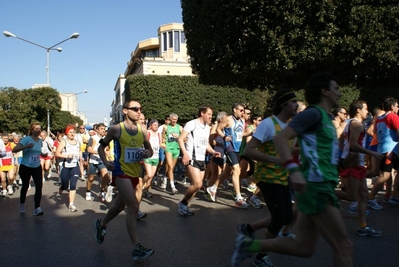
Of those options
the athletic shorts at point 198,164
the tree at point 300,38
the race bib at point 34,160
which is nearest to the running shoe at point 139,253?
the athletic shorts at point 198,164

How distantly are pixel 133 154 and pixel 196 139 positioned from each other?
8.29 feet

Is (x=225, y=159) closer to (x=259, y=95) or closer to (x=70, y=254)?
(x=70, y=254)

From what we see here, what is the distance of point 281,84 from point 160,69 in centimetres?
4006

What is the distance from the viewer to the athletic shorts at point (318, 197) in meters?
3.05

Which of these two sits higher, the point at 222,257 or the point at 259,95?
the point at 259,95

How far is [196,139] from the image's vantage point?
773cm

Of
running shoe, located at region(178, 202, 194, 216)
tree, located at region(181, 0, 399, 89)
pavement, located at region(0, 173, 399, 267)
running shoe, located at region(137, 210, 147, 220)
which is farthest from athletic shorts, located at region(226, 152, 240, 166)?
tree, located at region(181, 0, 399, 89)

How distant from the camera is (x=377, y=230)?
5957 mm

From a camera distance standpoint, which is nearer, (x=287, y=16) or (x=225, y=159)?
(x=225, y=159)

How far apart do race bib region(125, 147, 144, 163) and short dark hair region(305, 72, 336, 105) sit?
267 cm

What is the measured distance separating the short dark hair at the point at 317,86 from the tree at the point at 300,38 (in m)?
8.25

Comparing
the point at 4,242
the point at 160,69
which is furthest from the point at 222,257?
the point at 160,69

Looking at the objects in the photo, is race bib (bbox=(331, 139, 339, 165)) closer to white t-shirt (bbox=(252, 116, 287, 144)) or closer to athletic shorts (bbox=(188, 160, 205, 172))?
white t-shirt (bbox=(252, 116, 287, 144))

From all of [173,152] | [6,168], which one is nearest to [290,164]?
[173,152]
